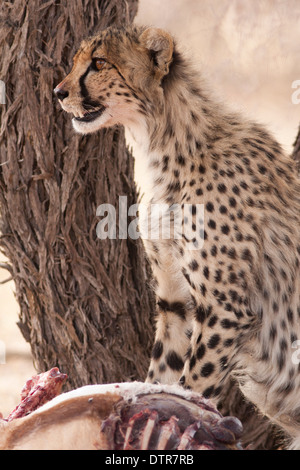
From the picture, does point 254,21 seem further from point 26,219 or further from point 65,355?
point 65,355

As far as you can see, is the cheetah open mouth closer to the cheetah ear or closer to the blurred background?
the cheetah ear

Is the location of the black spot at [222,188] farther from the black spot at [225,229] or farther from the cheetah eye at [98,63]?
the cheetah eye at [98,63]

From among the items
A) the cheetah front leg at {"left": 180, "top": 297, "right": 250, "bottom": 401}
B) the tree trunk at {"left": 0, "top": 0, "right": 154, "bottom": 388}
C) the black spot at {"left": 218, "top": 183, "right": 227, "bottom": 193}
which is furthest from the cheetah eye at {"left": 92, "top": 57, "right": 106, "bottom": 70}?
the cheetah front leg at {"left": 180, "top": 297, "right": 250, "bottom": 401}

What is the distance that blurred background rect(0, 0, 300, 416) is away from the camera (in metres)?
3.45

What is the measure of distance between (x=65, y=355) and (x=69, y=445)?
1.35 meters

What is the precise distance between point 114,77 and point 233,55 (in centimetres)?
213

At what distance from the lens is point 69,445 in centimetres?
129

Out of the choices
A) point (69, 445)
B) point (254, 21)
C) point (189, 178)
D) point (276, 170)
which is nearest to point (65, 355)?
point (189, 178)

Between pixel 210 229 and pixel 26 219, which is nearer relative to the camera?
pixel 210 229

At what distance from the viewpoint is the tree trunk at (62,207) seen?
2453 mm

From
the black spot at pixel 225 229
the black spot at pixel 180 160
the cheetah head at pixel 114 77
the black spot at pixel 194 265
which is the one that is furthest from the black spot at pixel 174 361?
the cheetah head at pixel 114 77

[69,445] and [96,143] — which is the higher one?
[96,143]

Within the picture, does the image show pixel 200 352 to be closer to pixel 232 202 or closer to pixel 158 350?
pixel 158 350

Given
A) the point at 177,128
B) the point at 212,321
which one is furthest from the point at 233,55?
the point at 212,321
